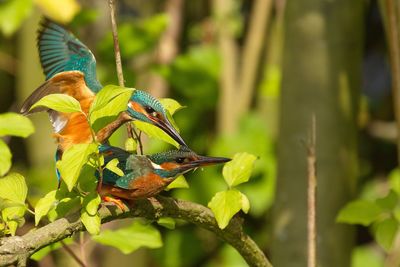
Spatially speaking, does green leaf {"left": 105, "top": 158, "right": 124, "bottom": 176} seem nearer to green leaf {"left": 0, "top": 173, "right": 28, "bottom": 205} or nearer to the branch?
the branch

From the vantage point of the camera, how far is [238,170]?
4.90ft

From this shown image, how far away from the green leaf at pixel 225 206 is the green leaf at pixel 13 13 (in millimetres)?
1912

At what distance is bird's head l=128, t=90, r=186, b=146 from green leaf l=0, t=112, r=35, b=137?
441 mm

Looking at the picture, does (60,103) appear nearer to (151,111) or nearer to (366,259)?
(151,111)

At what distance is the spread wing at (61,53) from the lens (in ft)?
5.80

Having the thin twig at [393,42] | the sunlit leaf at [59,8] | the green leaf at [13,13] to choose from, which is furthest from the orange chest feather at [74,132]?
the sunlit leaf at [59,8]

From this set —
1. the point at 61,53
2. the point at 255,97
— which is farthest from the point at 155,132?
the point at 255,97

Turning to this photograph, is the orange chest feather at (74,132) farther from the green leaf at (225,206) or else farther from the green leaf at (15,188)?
the green leaf at (225,206)

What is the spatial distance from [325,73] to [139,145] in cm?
102

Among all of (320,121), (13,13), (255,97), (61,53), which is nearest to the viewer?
(61,53)

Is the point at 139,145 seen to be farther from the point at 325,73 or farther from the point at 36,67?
the point at 36,67

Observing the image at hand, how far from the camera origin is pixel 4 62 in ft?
14.7

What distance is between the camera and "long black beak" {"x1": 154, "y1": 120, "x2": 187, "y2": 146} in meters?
1.41

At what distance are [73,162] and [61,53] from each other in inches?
24.2
